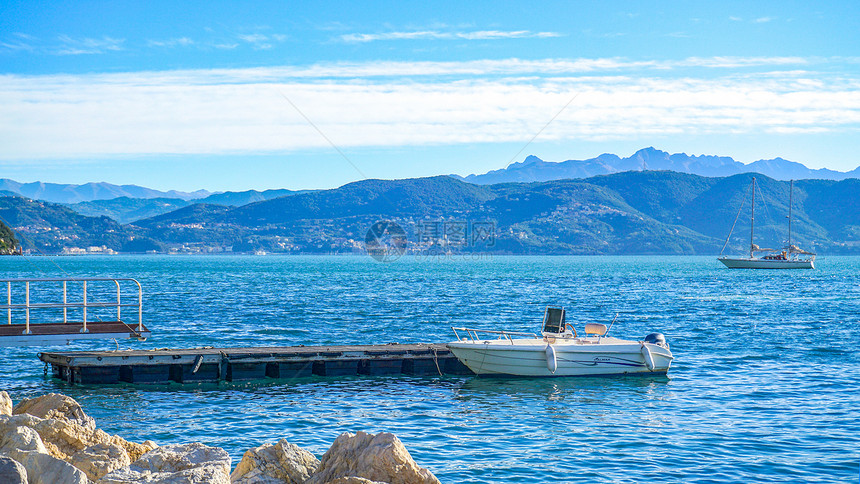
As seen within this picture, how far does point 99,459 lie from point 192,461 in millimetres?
1840

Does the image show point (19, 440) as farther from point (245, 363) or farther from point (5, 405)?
point (245, 363)

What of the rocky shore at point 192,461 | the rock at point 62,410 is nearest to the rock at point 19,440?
the rocky shore at point 192,461

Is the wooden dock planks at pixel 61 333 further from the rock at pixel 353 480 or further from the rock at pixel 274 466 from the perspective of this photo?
the rock at pixel 353 480

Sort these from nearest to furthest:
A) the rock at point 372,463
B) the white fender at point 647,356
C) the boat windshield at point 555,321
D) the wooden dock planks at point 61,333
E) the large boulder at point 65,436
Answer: the rock at point 372,463 < the large boulder at point 65,436 < the wooden dock planks at point 61,333 < the white fender at point 647,356 < the boat windshield at point 555,321

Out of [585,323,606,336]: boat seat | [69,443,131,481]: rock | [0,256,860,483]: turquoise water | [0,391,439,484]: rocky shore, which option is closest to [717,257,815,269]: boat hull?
[0,256,860,483]: turquoise water

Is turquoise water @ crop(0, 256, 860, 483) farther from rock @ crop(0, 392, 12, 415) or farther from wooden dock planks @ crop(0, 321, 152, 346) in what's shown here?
rock @ crop(0, 392, 12, 415)

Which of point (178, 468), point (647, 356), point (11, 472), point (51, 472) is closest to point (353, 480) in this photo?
point (178, 468)

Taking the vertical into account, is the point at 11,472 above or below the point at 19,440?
above

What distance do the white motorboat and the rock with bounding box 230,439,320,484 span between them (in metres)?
13.0

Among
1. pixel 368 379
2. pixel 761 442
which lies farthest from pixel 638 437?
pixel 368 379

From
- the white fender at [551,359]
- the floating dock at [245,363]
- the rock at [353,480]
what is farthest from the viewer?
the white fender at [551,359]

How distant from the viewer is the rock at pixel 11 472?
928 cm

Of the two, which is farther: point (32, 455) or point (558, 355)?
point (558, 355)

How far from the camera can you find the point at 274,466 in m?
11.9
